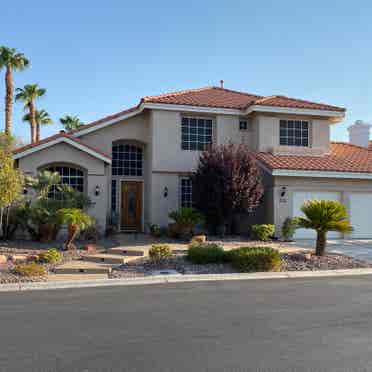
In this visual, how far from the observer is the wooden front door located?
21125mm

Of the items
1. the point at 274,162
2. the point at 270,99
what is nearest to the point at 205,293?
→ the point at 274,162

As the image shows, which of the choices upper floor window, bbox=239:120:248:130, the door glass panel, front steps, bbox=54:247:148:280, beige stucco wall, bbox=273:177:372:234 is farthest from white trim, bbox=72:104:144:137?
front steps, bbox=54:247:148:280

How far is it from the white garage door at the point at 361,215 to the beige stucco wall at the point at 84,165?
36.6 feet

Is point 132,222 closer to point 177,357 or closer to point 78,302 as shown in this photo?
point 78,302

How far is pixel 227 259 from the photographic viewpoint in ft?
43.0

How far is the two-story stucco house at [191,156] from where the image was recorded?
18.9m

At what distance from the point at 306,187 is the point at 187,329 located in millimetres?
14050

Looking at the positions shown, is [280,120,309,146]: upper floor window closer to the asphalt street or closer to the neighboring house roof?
the neighboring house roof

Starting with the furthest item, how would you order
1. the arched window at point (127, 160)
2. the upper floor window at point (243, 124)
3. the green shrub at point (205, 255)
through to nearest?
the upper floor window at point (243, 124) < the arched window at point (127, 160) < the green shrub at point (205, 255)

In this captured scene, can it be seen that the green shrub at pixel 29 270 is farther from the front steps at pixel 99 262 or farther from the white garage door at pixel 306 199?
the white garage door at pixel 306 199

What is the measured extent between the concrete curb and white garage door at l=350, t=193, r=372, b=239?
7.72m

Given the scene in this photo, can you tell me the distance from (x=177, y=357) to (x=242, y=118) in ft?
57.5

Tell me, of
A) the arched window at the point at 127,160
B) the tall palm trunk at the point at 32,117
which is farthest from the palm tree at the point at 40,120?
the arched window at the point at 127,160

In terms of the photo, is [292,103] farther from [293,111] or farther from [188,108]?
[188,108]
